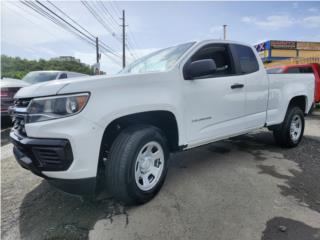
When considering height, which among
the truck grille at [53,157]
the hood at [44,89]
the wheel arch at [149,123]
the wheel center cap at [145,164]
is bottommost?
the wheel center cap at [145,164]

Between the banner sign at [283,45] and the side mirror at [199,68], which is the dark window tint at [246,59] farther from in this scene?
the banner sign at [283,45]

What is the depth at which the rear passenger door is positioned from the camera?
3.98 metres

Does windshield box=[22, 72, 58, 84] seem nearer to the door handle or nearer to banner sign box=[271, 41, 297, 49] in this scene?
the door handle

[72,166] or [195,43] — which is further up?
[195,43]

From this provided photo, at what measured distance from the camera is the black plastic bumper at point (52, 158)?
87.7 inches

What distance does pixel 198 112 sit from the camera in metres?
3.25

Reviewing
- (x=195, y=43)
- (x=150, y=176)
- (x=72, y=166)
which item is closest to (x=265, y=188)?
(x=150, y=176)

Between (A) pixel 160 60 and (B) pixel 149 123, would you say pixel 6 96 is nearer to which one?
(A) pixel 160 60

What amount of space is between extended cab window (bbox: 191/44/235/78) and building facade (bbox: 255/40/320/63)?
25535mm

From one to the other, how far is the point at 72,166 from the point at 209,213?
4.84 feet

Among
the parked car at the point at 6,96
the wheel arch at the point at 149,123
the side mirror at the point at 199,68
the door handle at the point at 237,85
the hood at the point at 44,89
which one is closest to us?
the hood at the point at 44,89

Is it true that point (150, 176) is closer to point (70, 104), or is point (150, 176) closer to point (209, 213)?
point (209, 213)

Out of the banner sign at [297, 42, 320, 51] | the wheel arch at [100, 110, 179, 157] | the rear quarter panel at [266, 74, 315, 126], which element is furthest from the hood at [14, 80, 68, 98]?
the banner sign at [297, 42, 320, 51]

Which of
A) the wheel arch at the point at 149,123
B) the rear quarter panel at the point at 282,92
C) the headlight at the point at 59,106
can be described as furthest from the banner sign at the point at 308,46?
the headlight at the point at 59,106
